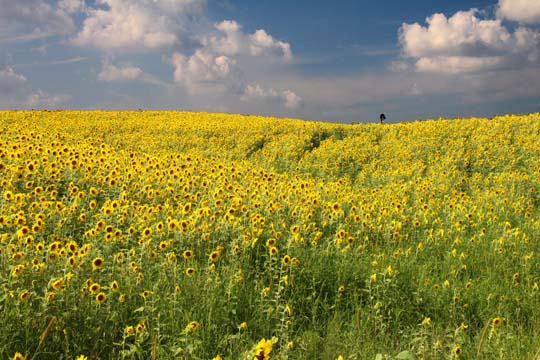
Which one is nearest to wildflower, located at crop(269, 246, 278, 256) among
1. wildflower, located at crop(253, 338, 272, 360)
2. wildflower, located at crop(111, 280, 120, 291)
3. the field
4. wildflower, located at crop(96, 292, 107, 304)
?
the field

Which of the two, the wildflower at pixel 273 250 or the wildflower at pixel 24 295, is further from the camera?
the wildflower at pixel 273 250

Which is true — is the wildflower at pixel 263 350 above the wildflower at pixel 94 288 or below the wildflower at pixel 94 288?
above

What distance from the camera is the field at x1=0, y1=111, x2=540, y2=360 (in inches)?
157

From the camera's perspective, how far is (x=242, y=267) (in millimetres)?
5441

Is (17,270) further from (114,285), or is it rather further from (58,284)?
(114,285)

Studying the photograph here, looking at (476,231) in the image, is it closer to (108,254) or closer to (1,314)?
(108,254)

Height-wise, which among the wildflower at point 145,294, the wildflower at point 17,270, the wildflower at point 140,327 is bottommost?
the wildflower at point 140,327

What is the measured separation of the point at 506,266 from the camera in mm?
6668

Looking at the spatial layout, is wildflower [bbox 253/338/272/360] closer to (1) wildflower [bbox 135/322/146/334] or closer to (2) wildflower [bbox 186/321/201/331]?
(2) wildflower [bbox 186/321/201/331]

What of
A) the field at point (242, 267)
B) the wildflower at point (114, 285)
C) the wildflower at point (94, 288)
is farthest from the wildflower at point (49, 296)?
the wildflower at point (114, 285)

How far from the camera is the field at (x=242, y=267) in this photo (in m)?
3.98

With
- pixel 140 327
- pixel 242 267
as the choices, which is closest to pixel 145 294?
pixel 140 327

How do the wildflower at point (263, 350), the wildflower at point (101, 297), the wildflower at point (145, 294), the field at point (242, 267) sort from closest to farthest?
the wildflower at point (263, 350)
the wildflower at point (101, 297)
the field at point (242, 267)
the wildflower at point (145, 294)

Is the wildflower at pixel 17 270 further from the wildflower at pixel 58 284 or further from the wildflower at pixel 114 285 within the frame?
the wildflower at pixel 114 285
